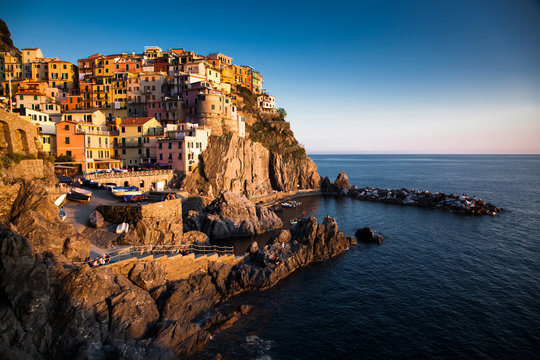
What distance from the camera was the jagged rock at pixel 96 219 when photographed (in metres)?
30.2

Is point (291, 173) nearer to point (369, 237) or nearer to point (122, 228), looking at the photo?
point (369, 237)

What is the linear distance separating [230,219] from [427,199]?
52828mm

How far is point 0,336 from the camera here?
14328 millimetres

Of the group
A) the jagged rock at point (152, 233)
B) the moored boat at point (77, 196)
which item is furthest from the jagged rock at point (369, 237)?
the moored boat at point (77, 196)

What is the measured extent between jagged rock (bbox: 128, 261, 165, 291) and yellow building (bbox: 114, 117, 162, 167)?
1698 inches

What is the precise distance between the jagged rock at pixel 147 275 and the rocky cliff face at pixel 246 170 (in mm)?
34435

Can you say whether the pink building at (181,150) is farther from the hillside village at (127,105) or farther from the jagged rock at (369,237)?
the jagged rock at (369,237)

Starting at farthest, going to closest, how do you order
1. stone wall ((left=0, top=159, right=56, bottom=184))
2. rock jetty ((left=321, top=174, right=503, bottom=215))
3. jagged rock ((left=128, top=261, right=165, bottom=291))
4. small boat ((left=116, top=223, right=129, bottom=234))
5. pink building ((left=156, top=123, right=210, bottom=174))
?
1. rock jetty ((left=321, top=174, right=503, bottom=215))
2. pink building ((left=156, top=123, right=210, bottom=174))
3. stone wall ((left=0, top=159, right=56, bottom=184))
4. small boat ((left=116, top=223, right=129, bottom=234))
5. jagged rock ((left=128, top=261, right=165, bottom=291))

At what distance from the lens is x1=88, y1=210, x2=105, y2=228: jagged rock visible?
30219 mm

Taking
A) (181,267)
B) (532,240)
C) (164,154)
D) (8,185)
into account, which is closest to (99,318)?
(181,267)

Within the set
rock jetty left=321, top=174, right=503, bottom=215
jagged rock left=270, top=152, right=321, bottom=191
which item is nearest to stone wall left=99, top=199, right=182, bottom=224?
jagged rock left=270, top=152, right=321, bottom=191

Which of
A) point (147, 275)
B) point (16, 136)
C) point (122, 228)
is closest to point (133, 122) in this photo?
point (16, 136)

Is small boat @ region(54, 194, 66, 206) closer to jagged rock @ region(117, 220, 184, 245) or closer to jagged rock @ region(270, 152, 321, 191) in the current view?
jagged rock @ region(117, 220, 184, 245)

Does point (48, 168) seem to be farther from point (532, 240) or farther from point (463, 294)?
point (532, 240)
